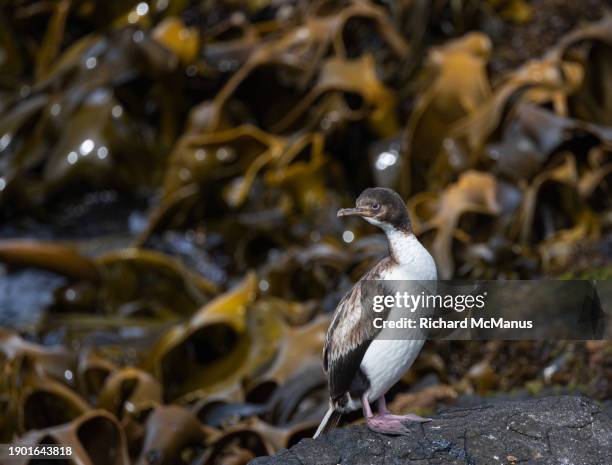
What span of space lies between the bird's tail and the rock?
2 cm

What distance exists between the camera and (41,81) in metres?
5.55

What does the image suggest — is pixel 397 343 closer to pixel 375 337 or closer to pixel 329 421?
pixel 375 337

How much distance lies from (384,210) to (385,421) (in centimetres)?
40

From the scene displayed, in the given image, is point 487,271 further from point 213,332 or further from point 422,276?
point 422,276

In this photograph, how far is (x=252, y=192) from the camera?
16.3 ft

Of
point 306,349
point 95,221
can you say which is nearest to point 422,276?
point 306,349

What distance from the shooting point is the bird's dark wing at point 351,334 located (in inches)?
70.2

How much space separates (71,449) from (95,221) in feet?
8.11

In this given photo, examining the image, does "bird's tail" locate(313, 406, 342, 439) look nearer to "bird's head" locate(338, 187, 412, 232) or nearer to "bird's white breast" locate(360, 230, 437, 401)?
"bird's white breast" locate(360, 230, 437, 401)

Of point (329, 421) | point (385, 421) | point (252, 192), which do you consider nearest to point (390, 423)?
point (385, 421)

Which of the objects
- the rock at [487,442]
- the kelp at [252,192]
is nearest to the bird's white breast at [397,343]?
the rock at [487,442]

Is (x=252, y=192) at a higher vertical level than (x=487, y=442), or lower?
lower

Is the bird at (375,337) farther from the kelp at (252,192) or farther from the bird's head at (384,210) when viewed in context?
the kelp at (252,192)

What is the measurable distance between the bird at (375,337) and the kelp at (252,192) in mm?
1148
